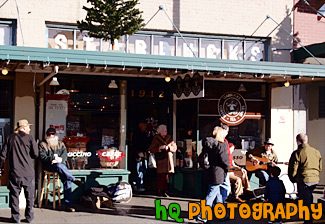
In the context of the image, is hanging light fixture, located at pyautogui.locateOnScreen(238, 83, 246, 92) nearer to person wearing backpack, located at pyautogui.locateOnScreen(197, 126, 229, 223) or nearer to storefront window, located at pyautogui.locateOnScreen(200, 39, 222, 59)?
storefront window, located at pyautogui.locateOnScreen(200, 39, 222, 59)

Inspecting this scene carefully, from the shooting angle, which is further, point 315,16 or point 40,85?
point 315,16

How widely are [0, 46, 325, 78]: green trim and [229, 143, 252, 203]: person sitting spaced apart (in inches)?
73.2

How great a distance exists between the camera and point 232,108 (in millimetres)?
11914

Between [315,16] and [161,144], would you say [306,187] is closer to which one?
[161,144]

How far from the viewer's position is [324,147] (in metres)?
13.3

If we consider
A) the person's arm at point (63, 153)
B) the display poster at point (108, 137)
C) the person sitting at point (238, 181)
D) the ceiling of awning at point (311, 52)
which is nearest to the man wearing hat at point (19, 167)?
the person's arm at point (63, 153)

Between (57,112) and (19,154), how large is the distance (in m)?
2.33

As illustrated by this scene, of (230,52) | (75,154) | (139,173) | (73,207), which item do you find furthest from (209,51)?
(73,207)

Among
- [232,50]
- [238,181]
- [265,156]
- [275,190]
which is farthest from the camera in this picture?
[232,50]

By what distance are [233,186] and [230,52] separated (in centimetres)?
388

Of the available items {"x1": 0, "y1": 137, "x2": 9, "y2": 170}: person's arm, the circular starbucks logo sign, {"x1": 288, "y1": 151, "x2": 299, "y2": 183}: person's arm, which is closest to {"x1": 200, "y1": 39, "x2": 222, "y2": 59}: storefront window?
the circular starbucks logo sign

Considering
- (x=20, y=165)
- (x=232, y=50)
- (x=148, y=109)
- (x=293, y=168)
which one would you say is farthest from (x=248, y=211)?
(x=232, y=50)

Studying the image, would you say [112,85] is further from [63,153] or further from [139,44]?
[63,153]

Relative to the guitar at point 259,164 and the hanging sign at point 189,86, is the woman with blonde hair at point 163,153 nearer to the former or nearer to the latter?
the hanging sign at point 189,86
